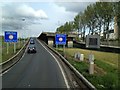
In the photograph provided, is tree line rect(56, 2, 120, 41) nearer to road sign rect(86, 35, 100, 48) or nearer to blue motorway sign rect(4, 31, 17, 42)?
blue motorway sign rect(4, 31, 17, 42)

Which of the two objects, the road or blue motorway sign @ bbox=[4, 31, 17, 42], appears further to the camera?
blue motorway sign @ bbox=[4, 31, 17, 42]

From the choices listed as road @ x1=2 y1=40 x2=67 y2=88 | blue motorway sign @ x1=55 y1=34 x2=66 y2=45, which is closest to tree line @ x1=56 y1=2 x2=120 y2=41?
blue motorway sign @ x1=55 y1=34 x2=66 y2=45

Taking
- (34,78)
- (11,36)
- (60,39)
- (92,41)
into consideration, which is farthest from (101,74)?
(11,36)

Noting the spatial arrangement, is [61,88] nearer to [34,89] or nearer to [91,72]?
[34,89]

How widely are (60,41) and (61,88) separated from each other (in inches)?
1159

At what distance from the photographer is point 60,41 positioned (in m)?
44.9

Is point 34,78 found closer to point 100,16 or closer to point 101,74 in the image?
point 101,74

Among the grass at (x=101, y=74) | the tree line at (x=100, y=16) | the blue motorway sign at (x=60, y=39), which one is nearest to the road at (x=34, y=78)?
the grass at (x=101, y=74)

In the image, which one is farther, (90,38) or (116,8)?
(116,8)

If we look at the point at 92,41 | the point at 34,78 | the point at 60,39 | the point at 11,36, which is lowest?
the point at 34,78

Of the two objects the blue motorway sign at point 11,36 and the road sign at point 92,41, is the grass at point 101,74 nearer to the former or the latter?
the road sign at point 92,41

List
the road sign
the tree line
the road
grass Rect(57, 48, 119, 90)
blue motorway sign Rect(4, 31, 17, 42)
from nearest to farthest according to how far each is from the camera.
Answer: grass Rect(57, 48, 119, 90) < the road < the road sign < blue motorway sign Rect(4, 31, 17, 42) < the tree line

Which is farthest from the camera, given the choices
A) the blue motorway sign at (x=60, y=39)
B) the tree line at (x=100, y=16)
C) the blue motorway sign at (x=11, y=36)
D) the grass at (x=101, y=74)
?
the tree line at (x=100, y=16)

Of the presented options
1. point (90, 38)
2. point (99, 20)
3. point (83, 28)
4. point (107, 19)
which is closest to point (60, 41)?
point (90, 38)
